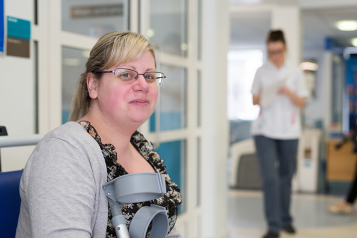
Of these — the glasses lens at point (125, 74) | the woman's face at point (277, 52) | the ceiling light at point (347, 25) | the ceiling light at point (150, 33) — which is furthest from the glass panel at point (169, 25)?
the ceiling light at point (347, 25)

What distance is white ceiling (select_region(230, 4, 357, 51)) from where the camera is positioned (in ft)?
19.7

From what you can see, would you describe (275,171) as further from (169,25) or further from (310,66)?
(310,66)

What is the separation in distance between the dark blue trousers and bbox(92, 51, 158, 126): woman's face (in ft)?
7.78

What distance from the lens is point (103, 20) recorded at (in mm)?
2143

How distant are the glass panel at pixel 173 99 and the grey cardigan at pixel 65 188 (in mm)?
1587

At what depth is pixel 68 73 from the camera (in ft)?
5.88

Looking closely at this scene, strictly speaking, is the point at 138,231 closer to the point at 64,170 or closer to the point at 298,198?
the point at 64,170

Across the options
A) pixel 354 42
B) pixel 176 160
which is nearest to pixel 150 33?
pixel 176 160

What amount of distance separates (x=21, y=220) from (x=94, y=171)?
0.26 meters

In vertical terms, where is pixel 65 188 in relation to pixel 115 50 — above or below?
below

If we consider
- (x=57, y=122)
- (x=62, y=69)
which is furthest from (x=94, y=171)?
(x=62, y=69)

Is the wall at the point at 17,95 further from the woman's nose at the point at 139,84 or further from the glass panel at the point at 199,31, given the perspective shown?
the glass panel at the point at 199,31

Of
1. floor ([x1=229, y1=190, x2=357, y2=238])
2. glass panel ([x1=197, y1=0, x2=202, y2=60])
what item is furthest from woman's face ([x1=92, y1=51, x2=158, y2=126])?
floor ([x1=229, y1=190, x2=357, y2=238])

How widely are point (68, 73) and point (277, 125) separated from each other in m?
2.09
